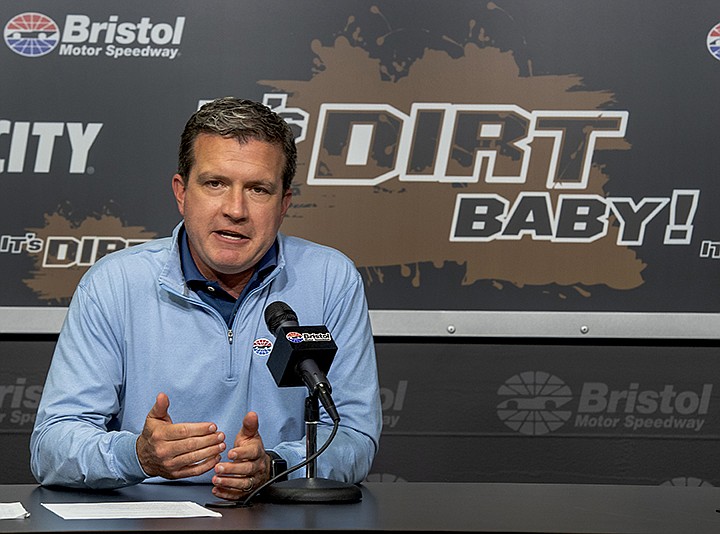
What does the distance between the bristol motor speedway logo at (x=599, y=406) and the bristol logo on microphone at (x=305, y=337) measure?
1343 millimetres

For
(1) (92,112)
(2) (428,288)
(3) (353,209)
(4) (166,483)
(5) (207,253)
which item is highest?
(1) (92,112)

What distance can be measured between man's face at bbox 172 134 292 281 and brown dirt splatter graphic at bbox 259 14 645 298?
2.57 feet

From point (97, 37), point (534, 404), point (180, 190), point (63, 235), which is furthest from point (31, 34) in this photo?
point (534, 404)

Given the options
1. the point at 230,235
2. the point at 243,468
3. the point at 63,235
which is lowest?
the point at 243,468

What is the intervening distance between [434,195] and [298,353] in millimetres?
1338

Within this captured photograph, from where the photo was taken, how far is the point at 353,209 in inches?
115

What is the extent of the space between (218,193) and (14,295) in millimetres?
1030

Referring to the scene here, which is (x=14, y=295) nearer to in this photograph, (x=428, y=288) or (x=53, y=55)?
(x=53, y=55)

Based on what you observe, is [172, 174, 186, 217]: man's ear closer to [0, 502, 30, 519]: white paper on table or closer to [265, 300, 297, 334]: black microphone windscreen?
[265, 300, 297, 334]: black microphone windscreen

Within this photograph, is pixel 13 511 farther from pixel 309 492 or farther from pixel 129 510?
pixel 309 492

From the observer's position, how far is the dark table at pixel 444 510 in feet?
4.90

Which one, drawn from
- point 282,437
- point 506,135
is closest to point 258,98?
point 506,135

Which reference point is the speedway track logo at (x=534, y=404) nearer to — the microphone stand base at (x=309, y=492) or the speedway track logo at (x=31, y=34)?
the microphone stand base at (x=309, y=492)

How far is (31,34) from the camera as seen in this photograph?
9.55ft
